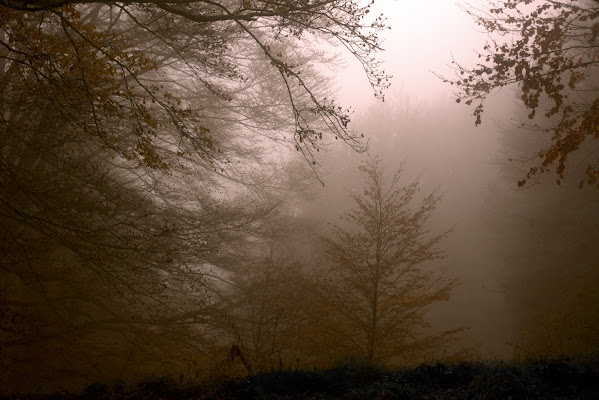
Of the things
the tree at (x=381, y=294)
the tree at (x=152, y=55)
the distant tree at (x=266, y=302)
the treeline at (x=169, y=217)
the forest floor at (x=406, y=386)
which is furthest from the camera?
the distant tree at (x=266, y=302)

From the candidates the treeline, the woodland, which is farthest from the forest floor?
the treeline

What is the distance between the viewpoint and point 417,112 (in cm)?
3016

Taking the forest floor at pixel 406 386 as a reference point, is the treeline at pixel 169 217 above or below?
above

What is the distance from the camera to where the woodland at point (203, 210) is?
3918mm

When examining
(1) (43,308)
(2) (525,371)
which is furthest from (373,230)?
(1) (43,308)

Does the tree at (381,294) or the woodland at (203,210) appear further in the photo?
the tree at (381,294)

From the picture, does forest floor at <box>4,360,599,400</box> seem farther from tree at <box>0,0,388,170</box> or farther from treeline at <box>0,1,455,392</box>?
tree at <box>0,0,388,170</box>

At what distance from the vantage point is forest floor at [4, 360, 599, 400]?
293cm

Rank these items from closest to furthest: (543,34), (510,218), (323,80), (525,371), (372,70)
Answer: (525,371) → (372,70) → (543,34) → (323,80) → (510,218)

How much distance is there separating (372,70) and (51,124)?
4.10m

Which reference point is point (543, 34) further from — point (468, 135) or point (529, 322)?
point (468, 135)

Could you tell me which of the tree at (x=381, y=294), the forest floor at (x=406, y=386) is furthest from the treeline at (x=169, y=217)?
the forest floor at (x=406, y=386)

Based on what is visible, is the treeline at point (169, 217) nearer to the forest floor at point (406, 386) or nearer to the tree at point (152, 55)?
the tree at point (152, 55)

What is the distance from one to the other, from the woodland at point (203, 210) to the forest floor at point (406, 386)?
28mm
